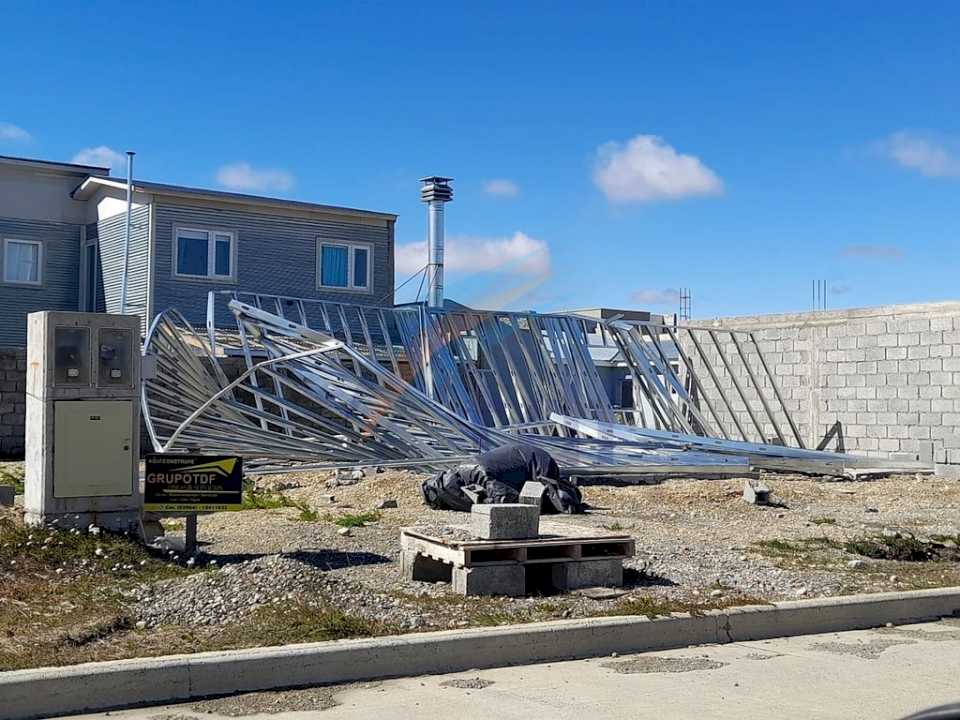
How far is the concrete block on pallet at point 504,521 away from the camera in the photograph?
9.73 metres

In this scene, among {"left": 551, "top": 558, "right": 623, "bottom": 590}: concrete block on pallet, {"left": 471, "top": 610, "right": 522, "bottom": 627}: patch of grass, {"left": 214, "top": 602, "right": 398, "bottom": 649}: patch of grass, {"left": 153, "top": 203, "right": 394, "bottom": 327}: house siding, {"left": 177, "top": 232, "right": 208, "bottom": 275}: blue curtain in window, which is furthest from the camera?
{"left": 177, "top": 232, "right": 208, "bottom": 275}: blue curtain in window

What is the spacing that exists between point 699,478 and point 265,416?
7.43 meters

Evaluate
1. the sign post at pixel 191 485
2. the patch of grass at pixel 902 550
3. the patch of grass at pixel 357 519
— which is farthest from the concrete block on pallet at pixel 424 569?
the patch of grass at pixel 902 550

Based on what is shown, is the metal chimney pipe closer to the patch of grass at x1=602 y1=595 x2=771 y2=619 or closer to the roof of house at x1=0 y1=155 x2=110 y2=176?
the roof of house at x1=0 y1=155 x2=110 y2=176

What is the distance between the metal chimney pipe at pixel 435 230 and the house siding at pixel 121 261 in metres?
11.5

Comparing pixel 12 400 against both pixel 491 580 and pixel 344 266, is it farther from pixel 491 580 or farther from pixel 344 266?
pixel 491 580

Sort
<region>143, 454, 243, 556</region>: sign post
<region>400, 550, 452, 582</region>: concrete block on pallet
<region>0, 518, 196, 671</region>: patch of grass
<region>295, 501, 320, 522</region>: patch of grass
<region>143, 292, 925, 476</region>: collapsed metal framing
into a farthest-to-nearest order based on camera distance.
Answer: <region>143, 292, 925, 476</region>: collapsed metal framing
<region>295, 501, 320, 522</region>: patch of grass
<region>143, 454, 243, 556</region>: sign post
<region>400, 550, 452, 582</region>: concrete block on pallet
<region>0, 518, 196, 671</region>: patch of grass

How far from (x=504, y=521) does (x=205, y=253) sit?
2282 cm

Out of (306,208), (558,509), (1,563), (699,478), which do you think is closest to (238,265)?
(306,208)

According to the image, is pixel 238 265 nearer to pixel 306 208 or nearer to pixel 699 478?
pixel 306 208

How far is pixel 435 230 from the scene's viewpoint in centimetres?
4188

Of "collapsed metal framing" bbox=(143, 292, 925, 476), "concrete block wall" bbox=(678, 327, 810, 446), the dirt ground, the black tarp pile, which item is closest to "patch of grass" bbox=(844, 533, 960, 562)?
the dirt ground

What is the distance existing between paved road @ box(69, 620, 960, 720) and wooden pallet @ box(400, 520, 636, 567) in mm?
1520

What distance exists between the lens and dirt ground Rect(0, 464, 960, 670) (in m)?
8.10
